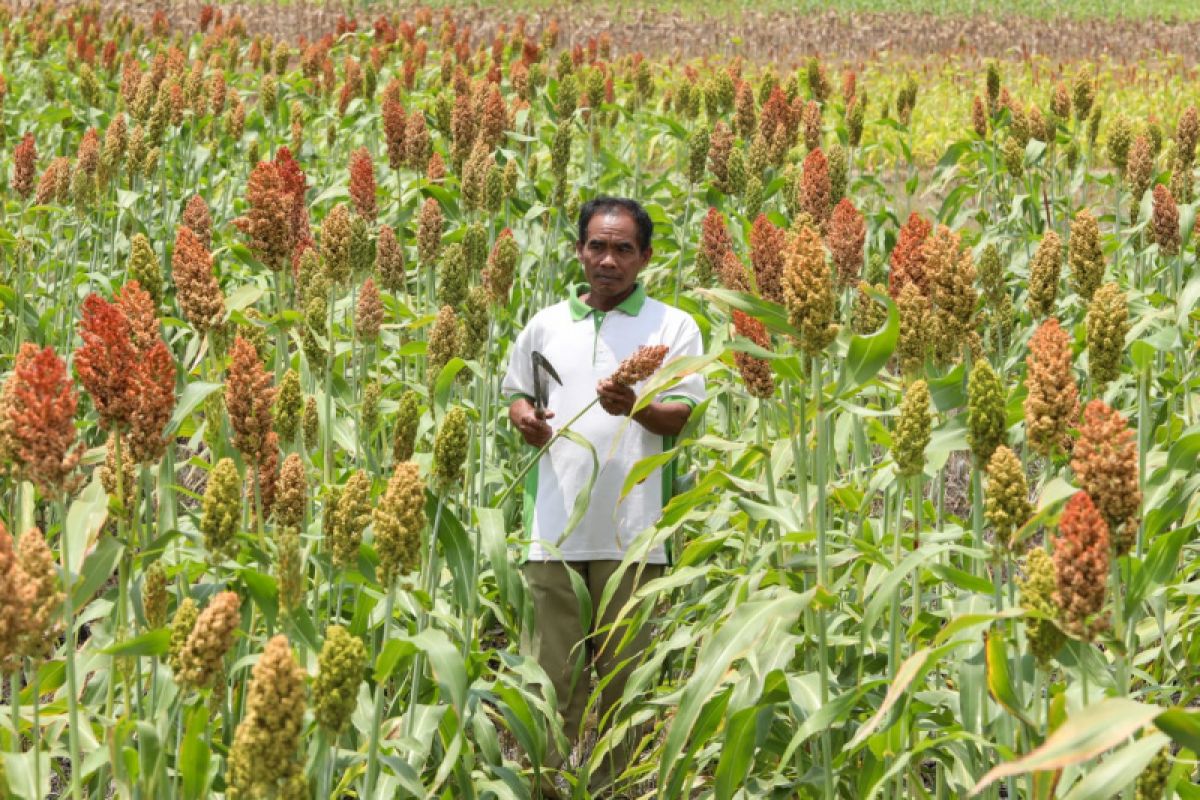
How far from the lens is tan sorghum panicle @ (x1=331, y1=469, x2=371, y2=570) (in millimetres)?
2877

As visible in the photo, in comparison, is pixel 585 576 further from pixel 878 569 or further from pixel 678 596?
pixel 878 569

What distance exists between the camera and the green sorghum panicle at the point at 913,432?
2896 millimetres

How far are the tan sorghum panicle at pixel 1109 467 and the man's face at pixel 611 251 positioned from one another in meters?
2.34

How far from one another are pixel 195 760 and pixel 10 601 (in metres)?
0.66

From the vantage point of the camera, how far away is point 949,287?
10.7 ft

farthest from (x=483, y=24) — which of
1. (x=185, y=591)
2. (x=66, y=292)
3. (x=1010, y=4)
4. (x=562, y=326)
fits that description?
(x=185, y=591)

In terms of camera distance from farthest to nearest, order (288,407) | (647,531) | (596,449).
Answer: (596,449), (647,531), (288,407)

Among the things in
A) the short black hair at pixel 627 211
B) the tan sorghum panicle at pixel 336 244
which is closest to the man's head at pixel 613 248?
the short black hair at pixel 627 211

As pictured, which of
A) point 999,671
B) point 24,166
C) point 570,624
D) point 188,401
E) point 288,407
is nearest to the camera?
point 999,671

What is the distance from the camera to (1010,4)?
26.8 metres

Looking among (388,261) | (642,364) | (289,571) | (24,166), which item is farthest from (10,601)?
(24,166)

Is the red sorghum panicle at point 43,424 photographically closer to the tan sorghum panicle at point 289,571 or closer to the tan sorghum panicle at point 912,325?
the tan sorghum panicle at point 289,571

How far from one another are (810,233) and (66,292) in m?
4.41

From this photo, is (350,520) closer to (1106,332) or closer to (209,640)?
(209,640)
